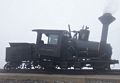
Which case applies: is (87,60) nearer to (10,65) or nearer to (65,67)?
(65,67)

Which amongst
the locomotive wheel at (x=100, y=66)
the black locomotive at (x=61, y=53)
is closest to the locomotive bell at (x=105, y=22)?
the black locomotive at (x=61, y=53)

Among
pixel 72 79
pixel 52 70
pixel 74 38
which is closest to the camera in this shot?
pixel 72 79

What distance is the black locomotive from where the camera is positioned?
1405cm

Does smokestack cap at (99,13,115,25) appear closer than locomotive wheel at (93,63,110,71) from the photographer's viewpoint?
No

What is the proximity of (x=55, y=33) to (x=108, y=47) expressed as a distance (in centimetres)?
283

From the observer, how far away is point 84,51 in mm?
14516

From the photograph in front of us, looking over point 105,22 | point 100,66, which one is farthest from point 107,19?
point 100,66

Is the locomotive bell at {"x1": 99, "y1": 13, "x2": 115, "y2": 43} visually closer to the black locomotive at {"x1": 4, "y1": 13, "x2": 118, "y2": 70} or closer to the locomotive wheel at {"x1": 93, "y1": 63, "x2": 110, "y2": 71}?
the black locomotive at {"x1": 4, "y1": 13, "x2": 118, "y2": 70}

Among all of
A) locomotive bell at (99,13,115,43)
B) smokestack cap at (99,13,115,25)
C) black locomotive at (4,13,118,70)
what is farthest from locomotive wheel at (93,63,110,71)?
smokestack cap at (99,13,115,25)

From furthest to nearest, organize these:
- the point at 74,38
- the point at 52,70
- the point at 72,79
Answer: the point at 74,38 < the point at 52,70 < the point at 72,79

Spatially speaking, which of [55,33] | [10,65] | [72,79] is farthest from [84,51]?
[72,79]

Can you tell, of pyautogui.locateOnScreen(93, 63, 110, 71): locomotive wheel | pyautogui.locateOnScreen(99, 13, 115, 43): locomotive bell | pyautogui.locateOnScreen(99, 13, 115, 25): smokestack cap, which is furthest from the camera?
pyautogui.locateOnScreen(99, 13, 115, 25): smokestack cap

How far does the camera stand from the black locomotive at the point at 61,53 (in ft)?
46.1

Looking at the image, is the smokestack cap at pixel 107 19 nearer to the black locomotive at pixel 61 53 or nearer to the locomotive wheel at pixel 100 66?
the black locomotive at pixel 61 53
